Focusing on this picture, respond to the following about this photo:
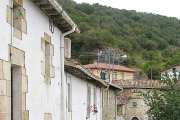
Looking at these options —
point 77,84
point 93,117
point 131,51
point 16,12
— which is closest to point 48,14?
point 16,12

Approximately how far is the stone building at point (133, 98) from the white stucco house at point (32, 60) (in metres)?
27.9

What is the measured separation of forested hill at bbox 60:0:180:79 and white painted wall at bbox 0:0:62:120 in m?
52.6

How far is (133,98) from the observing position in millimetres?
39688

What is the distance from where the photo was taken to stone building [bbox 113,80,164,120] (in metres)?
38.2

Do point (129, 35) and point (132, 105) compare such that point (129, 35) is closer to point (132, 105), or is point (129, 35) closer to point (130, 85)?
point (132, 105)

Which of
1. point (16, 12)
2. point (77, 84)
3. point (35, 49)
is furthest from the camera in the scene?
point (77, 84)

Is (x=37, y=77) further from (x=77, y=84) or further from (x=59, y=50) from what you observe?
(x=77, y=84)

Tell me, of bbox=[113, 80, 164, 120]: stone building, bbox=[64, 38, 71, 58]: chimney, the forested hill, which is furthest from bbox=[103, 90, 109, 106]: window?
the forested hill

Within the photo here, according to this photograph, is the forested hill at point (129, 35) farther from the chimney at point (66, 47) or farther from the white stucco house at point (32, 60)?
the white stucco house at point (32, 60)

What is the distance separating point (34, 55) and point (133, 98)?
106 feet

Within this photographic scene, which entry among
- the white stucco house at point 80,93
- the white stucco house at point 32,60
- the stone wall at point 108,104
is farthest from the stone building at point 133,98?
the white stucco house at point 32,60

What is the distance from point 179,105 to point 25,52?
49.3ft

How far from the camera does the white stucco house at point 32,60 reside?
6609 millimetres

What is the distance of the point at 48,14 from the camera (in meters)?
9.36
